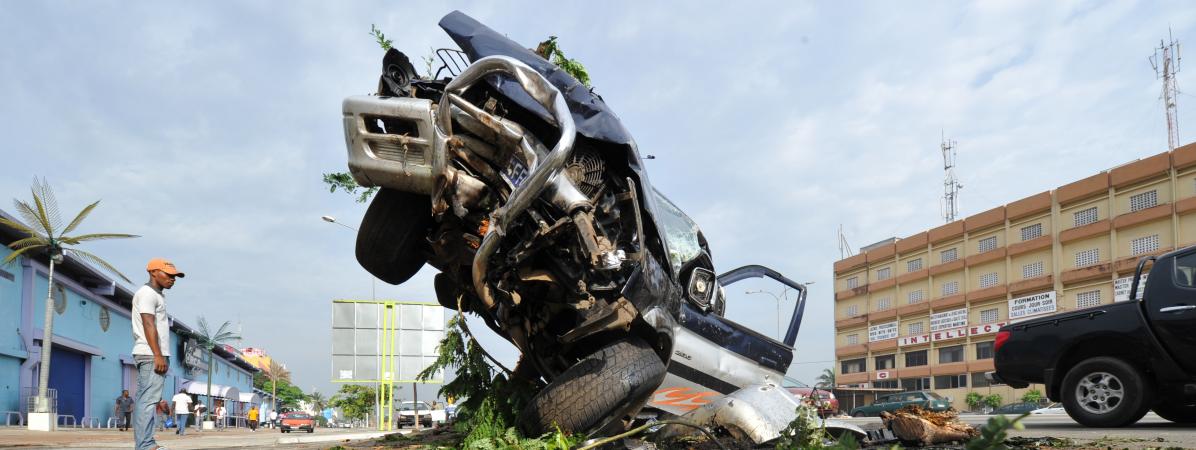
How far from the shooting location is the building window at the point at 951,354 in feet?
182

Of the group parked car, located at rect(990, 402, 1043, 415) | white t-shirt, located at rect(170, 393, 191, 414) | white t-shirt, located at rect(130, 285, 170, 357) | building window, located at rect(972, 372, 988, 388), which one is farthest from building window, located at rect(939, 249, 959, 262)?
white t-shirt, located at rect(130, 285, 170, 357)

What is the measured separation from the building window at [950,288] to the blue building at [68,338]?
170 feet

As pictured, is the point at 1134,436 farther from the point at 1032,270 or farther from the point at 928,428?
the point at 1032,270

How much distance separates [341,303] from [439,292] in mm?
7915

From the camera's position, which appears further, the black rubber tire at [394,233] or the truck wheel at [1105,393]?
the truck wheel at [1105,393]

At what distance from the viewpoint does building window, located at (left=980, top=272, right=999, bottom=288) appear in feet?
177

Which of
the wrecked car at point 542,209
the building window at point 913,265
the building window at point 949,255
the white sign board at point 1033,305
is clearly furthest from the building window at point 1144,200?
the wrecked car at point 542,209

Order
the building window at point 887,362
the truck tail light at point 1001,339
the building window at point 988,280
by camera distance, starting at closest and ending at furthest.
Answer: the truck tail light at point 1001,339 < the building window at point 988,280 < the building window at point 887,362

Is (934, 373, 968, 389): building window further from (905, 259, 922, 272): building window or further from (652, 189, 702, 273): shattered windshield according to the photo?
(652, 189, 702, 273): shattered windshield

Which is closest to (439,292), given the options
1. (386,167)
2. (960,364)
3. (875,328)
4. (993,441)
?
(386,167)

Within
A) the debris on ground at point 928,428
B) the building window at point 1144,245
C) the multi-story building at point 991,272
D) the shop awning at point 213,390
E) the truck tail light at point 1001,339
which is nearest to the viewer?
the debris on ground at point 928,428

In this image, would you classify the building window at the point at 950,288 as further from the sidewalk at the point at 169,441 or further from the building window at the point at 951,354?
the sidewalk at the point at 169,441

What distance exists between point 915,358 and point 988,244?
35.8 feet

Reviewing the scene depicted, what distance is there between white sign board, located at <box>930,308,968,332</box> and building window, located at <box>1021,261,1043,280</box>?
518cm
